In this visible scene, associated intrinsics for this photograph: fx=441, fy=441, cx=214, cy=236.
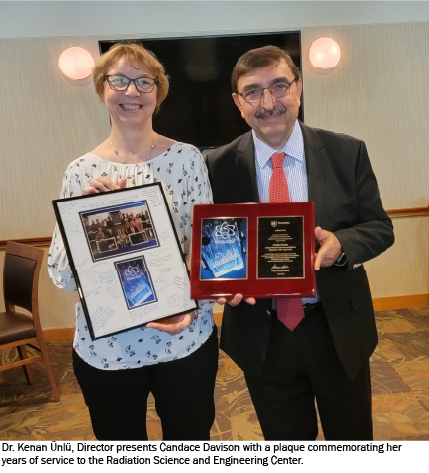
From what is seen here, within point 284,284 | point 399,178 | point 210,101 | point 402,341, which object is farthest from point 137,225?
point 399,178

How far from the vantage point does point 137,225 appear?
1439mm

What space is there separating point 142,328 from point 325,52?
3.29 metres

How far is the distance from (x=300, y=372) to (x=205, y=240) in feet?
2.21

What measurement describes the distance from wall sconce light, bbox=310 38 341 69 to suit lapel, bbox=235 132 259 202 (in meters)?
2.60

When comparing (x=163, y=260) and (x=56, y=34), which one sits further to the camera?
(x=56, y=34)

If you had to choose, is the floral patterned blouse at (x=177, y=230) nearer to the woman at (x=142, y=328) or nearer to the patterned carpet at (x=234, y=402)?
the woman at (x=142, y=328)

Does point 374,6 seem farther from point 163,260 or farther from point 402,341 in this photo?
point 163,260

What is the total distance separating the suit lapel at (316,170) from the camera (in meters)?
1.63

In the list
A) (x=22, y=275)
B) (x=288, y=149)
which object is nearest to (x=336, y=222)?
(x=288, y=149)

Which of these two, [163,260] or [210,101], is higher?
[210,101]

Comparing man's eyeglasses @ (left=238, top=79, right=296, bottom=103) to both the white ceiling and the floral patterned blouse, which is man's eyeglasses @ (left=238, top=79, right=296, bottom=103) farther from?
the white ceiling

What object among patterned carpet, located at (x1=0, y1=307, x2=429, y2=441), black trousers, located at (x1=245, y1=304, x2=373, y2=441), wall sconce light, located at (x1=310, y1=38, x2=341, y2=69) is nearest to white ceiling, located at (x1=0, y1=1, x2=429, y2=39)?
wall sconce light, located at (x1=310, y1=38, x2=341, y2=69)

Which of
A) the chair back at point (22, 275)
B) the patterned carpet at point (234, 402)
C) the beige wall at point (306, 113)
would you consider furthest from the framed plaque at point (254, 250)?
the beige wall at point (306, 113)

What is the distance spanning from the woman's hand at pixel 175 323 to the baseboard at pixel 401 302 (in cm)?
349
